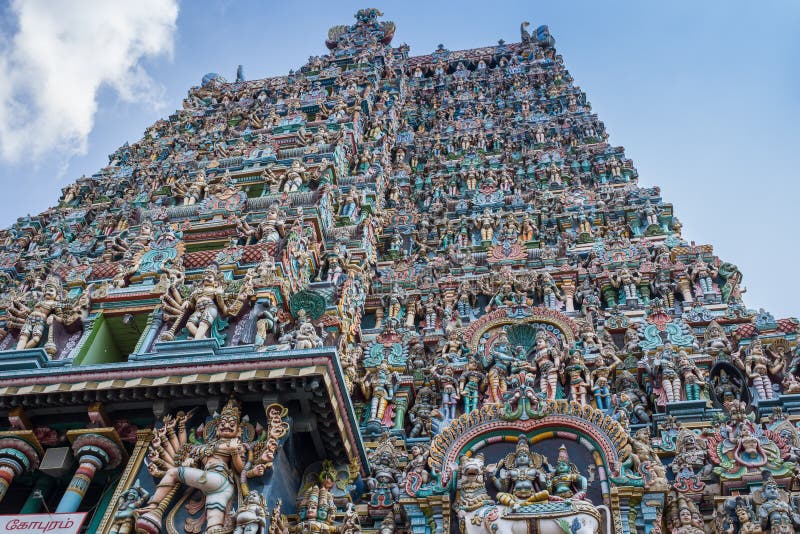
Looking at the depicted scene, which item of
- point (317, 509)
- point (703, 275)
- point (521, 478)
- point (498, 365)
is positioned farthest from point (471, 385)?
point (703, 275)

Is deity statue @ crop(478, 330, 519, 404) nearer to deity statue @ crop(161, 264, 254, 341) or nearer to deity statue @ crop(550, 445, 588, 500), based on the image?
deity statue @ crop(550, 445, 588, 500)

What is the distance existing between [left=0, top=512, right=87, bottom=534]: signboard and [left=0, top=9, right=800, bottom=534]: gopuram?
1.5 inches

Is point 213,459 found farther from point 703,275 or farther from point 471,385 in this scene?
point 703,275

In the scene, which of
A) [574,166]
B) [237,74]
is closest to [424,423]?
[574,166]

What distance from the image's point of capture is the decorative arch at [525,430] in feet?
43.0

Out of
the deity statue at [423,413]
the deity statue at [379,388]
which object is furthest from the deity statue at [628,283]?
the deity statue at [379,388]

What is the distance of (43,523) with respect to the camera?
12.3 metres

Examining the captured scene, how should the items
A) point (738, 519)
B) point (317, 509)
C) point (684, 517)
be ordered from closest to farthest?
point (738, 519) → point (684, 517) → point (317, 509)

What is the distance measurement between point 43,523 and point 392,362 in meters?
6.85

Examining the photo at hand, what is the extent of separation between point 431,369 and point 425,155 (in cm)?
1311

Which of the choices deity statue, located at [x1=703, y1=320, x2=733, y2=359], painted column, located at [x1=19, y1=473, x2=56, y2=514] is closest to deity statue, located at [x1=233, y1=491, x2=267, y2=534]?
painted column, located at [x1=19, y1=473, x2=56, y2=514]

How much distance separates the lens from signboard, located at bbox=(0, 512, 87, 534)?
480 inches

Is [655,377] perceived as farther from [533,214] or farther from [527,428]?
[533,214]

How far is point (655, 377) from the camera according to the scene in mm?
14844
